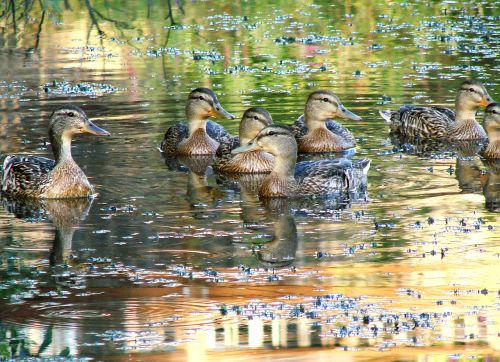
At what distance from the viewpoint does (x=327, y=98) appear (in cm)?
1639

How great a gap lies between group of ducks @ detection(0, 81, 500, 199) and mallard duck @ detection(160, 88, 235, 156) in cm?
1

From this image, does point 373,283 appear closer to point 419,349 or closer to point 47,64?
point 419,349

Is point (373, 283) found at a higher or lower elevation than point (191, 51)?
lower

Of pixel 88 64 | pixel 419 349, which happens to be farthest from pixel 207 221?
pixel 88 64

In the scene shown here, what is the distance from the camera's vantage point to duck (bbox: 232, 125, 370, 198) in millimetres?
13570


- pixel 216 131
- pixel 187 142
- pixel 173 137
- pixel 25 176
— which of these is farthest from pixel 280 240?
pixel 216 131

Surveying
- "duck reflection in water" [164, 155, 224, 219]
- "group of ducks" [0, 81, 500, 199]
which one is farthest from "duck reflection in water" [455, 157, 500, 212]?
"duck reflection in water" [164, 155, 224, 219]

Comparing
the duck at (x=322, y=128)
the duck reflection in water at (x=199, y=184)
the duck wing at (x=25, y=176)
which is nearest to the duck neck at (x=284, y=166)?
the duck reflection in water at (x=199, y=184)

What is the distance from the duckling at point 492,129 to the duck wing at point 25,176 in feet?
16.8

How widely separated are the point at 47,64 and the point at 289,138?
9792 millimetres

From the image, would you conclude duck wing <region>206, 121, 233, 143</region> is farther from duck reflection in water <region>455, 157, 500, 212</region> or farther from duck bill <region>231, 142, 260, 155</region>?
duck reflection in water <region>455, 157, 500, 212</region>

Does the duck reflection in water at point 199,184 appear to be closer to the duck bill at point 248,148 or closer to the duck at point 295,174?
the duck bill at point 248,148

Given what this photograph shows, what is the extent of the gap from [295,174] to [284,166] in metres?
0.25

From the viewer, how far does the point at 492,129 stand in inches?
608
